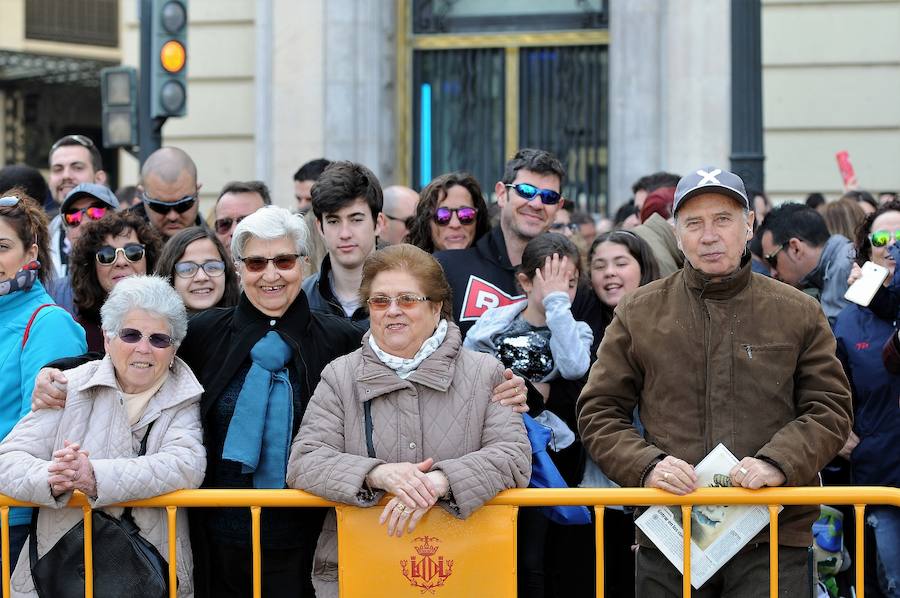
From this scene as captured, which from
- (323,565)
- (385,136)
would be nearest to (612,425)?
(323,565)

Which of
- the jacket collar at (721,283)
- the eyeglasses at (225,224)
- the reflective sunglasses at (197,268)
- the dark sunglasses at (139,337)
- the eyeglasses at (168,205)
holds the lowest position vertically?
the dark sunglasses at (139,337)

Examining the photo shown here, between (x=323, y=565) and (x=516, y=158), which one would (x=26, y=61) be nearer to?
(x=516, y=158)

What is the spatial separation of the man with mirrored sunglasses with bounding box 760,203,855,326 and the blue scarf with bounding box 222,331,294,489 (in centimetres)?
327

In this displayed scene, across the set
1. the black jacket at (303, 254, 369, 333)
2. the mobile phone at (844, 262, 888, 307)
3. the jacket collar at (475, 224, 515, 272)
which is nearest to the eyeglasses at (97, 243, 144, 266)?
the black jacket at (303, 254, 369, 333)

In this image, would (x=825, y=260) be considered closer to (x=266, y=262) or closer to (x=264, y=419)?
(x=266, y=262)

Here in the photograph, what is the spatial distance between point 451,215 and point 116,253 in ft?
5.30

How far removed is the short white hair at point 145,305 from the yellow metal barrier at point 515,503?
61 centimetres

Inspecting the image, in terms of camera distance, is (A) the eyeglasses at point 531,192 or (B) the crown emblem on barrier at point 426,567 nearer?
(B) the crown emblem on barrier at point 426,567

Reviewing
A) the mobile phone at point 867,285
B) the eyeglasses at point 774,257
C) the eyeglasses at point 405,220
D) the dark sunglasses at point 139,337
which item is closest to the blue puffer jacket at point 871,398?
the mobile phone at point 867,285

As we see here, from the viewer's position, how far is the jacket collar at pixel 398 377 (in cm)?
445

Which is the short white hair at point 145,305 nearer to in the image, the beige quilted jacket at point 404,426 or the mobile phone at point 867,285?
the beige quilted jacket at point 404,426

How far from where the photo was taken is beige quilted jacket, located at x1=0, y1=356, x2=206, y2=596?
14.6ft

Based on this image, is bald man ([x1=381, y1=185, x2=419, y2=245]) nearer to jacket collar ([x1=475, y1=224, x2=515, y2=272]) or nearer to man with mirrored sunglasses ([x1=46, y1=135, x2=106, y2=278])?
jacket collar ([x1=475, y1=224, x2=515, y2=272])

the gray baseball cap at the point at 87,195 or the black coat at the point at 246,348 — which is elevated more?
the gray baseball cap at the point at 87,195
